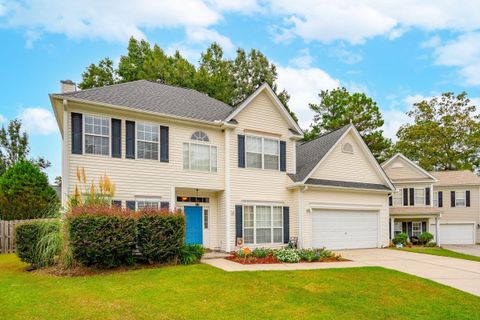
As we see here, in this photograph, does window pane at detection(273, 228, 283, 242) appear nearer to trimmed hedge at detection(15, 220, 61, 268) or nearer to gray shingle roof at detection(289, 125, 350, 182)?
gray shingle roof at detection(289, 125, 350, 182)

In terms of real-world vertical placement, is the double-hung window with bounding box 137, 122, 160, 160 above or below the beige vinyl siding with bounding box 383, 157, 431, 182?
above

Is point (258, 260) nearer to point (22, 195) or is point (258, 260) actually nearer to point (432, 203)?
point (22, 195)

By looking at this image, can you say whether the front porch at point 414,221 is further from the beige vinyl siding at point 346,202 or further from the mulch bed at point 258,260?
the mulch bed at point 258,260

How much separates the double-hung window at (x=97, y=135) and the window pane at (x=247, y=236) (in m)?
6.72

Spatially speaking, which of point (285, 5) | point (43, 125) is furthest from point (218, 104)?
point (43, 125)

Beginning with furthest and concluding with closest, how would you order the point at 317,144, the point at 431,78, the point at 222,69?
1. the point at 222,69
2. the point at 431,78
3. the point at 317,144

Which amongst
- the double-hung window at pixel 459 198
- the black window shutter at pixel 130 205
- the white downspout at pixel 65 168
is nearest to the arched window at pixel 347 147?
the black window shutter at pixel 130 205

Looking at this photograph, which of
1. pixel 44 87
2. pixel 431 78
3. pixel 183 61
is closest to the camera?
pixel 44 87

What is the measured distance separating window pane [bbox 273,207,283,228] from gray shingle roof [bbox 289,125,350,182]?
1626mm

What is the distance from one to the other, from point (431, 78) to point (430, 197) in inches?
327

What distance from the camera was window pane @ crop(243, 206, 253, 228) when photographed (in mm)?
15677

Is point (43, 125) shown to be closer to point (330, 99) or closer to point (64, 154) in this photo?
point (64, 154)

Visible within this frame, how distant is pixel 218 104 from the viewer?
1792cm

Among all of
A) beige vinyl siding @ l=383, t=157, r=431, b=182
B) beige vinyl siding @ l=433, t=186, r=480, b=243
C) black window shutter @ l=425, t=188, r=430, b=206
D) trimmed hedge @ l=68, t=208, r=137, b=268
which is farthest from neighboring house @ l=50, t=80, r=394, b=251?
beige vinyl siding @ l=433, t=186, r=480, b=243
